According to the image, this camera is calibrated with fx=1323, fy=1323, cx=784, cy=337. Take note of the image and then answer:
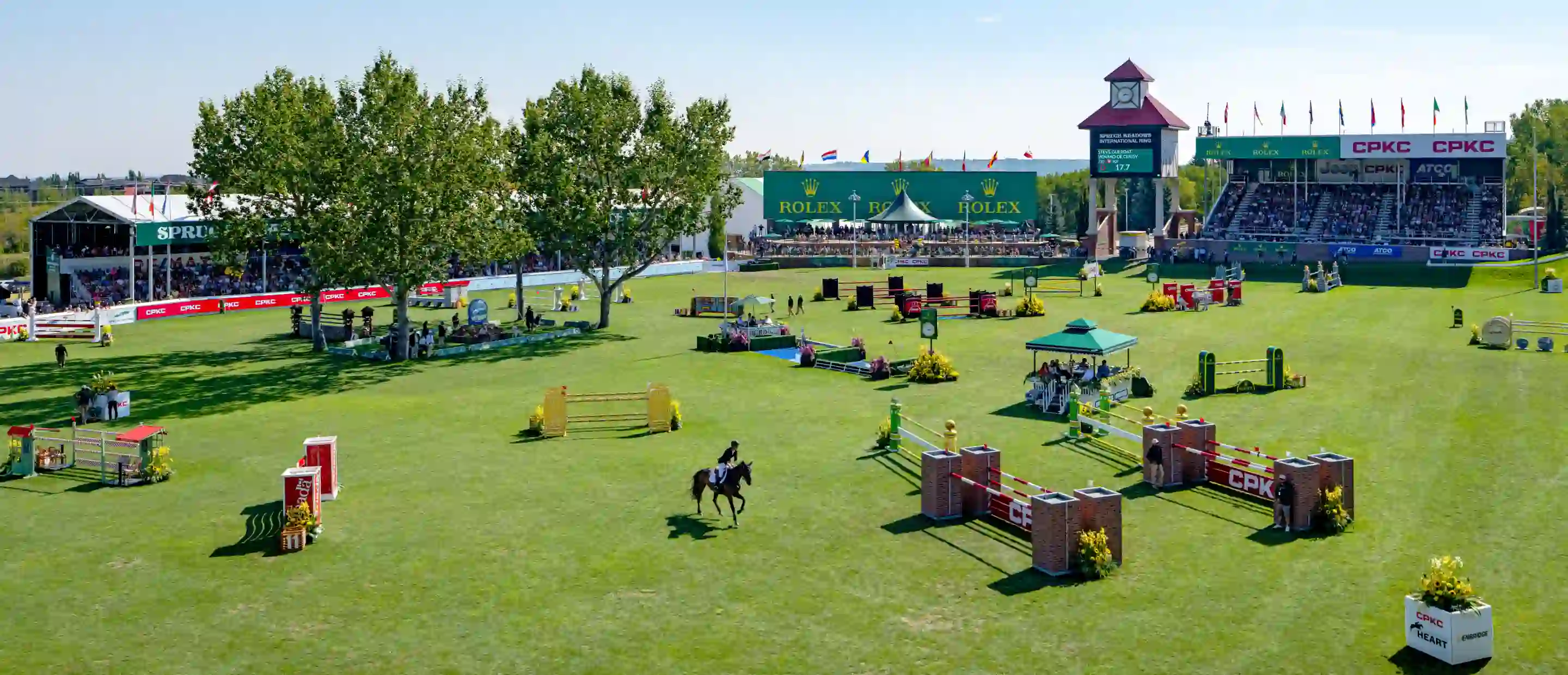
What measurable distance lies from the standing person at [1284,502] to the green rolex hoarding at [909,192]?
82215 mm

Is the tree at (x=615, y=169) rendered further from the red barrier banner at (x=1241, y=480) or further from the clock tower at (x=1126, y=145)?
the clock tower at (x=1126, y=145)

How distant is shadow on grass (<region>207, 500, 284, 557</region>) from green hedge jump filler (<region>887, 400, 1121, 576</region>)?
37.8ft

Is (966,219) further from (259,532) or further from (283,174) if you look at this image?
(259,532)

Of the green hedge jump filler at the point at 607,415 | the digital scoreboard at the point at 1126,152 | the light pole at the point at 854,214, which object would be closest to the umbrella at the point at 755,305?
the green hedge jump filler at the point at 607,415

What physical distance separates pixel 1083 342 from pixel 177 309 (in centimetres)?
4972

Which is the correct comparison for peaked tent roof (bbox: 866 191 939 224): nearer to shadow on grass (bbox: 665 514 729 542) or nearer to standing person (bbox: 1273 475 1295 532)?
shadow on grass (bbox: 665 514 729 542)

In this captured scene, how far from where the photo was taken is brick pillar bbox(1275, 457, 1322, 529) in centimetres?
2259

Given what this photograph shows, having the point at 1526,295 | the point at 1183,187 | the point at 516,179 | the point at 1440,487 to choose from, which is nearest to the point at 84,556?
the point at 1440,487

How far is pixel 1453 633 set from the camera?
16516 millimetres

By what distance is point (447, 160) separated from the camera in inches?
1961

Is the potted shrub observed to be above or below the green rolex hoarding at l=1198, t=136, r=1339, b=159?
below

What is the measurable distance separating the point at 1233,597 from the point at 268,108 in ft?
148

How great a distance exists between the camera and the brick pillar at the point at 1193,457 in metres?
26.3

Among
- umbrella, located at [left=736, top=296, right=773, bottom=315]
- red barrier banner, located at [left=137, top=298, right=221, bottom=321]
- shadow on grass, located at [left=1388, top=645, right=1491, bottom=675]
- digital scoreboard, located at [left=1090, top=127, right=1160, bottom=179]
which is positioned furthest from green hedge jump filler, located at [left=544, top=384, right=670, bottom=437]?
digital scoreboard, located at [left=1090, top=127, right=1160, bottom=179]
